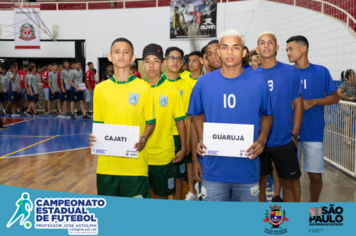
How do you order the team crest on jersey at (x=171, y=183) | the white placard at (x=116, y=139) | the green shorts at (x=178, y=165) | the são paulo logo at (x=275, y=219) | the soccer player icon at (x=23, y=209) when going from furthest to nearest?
the green shorts at (x=178, y=165)
the team crest on jersey at (x=171, y=183)
the white placard at (x=116, y=139)
the soccer player icon at (x=23, y=209)
the são paulo logo at (x=275, y=219)

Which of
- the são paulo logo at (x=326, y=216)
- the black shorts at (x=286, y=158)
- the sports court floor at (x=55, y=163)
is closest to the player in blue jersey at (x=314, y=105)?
the black shorts at (x=286, y=158)

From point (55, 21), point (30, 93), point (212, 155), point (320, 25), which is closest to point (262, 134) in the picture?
point (212, 155)

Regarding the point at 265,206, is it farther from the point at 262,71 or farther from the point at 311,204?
the point at 262,71

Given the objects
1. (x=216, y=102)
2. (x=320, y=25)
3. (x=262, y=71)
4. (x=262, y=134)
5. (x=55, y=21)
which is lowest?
(x=262, y=134)

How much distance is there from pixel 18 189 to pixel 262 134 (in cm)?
156

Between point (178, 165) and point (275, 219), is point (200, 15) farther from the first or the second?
point (275, 219)

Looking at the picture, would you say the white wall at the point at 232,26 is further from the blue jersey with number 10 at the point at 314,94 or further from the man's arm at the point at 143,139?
the man's arm at the point at 143,139

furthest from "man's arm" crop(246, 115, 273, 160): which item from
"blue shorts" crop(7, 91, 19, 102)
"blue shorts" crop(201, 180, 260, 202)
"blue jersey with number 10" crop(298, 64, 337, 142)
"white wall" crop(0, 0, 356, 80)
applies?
"blue shorts" crop(7, 91, 19, 102)

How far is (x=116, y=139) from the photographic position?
2.52m

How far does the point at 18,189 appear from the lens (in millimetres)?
1916

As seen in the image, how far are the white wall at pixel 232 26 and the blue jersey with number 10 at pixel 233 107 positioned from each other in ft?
22.7

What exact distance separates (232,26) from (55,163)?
10.8 meters

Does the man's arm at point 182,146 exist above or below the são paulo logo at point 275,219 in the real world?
above

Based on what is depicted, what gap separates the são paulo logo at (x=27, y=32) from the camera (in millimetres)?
16484
